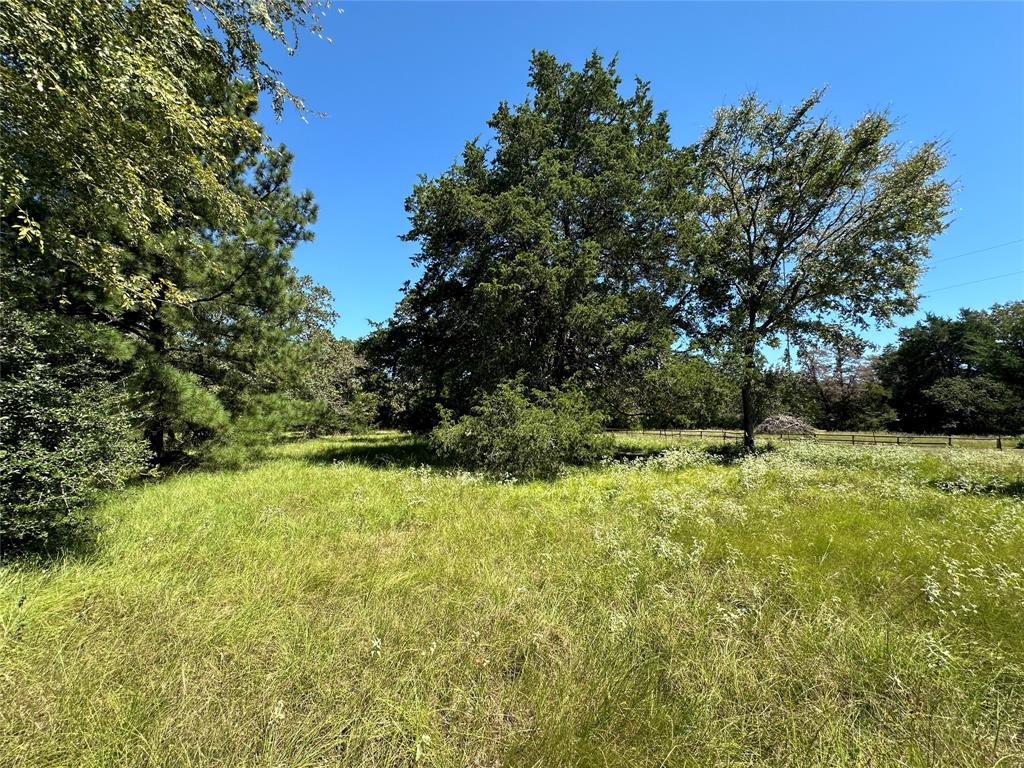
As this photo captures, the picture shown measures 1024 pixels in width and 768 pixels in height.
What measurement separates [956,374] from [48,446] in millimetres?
66825

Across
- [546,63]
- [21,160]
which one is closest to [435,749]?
[21,160]

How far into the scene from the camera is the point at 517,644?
3012mm

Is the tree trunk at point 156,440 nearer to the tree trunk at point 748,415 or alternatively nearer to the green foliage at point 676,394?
the green foliage at point 676,394

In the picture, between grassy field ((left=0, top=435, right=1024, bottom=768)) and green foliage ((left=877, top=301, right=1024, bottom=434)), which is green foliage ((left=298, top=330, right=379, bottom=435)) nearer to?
grassy field ((left=0, top=435, right=1024, bottom=768))

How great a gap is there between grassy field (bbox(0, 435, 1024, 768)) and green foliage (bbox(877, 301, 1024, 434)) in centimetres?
3814

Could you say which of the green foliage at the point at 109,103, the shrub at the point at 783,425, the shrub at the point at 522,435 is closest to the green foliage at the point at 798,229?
the shrub at the point at 522,435

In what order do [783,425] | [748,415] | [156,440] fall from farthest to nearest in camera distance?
[783,425], [748,415], [156,440]

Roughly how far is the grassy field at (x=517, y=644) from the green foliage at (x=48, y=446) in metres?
0.44

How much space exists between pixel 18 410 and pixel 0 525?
1066mm

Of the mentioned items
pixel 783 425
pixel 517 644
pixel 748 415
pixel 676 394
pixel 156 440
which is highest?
pixel 676 394

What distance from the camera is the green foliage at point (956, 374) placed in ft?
114

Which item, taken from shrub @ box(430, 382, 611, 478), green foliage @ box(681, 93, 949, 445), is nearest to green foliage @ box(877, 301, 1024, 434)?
green foliage @ box(681, 93, 949, 445)

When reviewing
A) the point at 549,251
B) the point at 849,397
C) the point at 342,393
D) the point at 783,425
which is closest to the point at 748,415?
the point at 549,251

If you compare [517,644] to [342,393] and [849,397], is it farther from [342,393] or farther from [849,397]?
[849,397]
